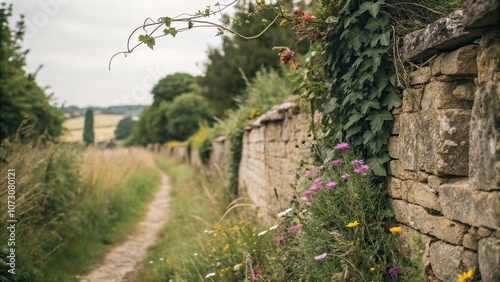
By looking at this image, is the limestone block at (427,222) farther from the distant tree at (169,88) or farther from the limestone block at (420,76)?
the distant tree at (169,88)

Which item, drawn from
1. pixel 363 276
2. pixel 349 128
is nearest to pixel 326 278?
pixel 363 276

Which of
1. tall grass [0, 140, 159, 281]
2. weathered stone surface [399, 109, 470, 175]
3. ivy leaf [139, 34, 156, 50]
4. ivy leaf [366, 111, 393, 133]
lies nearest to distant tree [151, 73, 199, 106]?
tall grass [0, 140, 159, 281]

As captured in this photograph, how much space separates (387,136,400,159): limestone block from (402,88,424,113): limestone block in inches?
9.7

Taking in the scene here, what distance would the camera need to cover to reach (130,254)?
744cm

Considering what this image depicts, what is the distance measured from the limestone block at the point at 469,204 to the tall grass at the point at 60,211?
419cm

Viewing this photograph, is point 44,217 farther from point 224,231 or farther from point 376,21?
point 376,21

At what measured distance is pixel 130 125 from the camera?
196 feet

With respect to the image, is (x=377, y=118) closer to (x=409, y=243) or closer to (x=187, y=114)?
(x=409, y=243)

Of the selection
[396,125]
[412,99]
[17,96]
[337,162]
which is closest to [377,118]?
[396,125]

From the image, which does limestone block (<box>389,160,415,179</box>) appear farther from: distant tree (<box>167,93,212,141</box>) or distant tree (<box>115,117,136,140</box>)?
distant tree (<box>115,117,136,140</box>)

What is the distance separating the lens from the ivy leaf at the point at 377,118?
120 inches

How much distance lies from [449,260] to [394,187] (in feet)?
2.48

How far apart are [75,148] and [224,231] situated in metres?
4.32

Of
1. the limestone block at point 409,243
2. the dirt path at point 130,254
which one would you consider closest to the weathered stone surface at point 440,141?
the limestone block at point 409,243
